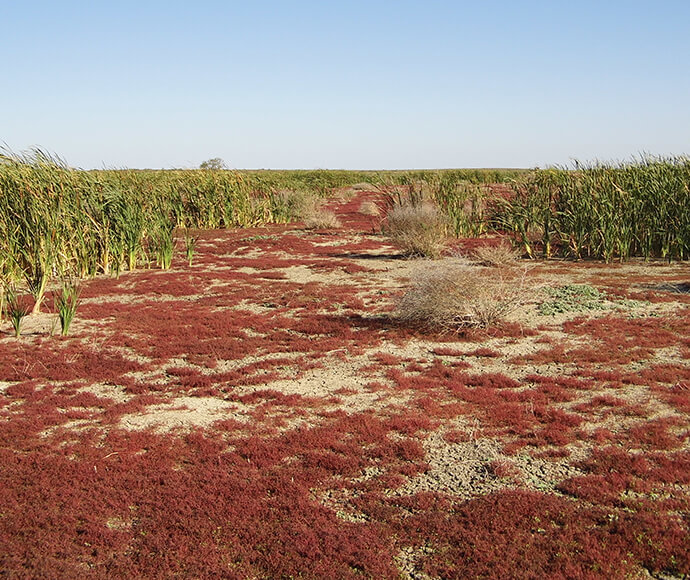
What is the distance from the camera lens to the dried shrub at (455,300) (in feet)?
33.5

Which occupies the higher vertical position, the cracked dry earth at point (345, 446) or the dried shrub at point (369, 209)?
the dried shrub at point (369, 209)

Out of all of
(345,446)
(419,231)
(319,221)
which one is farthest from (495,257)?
(319,221)

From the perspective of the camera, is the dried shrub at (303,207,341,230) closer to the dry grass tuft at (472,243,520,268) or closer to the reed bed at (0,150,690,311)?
the reed bed at (0,150,690,311)

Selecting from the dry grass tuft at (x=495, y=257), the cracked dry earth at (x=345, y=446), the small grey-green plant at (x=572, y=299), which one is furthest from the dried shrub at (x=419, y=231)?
the cracked dry earth at (x=345, y=446)

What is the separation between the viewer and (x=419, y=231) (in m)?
18.7

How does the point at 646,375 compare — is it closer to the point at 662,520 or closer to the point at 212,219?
the point at 662,520

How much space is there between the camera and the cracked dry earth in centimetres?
434

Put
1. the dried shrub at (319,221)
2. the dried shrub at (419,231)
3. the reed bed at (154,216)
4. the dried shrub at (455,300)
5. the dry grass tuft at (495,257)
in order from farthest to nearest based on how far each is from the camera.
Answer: the dried shrub at (319,221) → the dried shrub at (419,231) → the dry grass tuft at (495,257) → the reed bed at (154,216) → the dried shrub at (455,300)

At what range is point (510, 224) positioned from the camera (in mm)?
19562

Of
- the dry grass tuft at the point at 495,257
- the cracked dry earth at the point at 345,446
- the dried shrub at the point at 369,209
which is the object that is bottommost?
the cracked dry earth at the point at 345,446

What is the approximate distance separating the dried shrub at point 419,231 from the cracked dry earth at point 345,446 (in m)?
7.02

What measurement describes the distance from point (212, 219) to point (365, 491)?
77.1ft

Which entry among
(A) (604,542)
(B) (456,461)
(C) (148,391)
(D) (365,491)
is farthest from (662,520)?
(C) (148,391)

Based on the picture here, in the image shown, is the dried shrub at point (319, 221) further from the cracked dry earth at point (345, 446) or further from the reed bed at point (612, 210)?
the cracked dry earth at point (345, 446)
